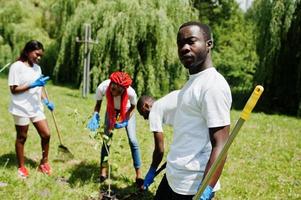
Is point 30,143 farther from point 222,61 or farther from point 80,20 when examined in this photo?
point 222,61

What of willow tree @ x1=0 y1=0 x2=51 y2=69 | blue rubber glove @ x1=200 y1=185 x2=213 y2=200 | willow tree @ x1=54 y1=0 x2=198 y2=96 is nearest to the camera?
blue rubber glove @ x1=200 y1=185 x2=213 y2=200

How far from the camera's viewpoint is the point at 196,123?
2.06 meters

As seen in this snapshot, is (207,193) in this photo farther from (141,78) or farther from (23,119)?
(141,78)

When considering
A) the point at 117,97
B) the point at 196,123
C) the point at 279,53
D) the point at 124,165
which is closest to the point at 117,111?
the point at 117,97

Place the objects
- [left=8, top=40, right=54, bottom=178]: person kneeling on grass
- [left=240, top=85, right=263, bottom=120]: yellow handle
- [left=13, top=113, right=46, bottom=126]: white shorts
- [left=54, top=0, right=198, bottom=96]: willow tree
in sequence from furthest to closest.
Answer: [left=54, top=0, right=198, bottom=96]: willow tree, [left=13, top=113, right=46, bottom=126]: white shorts, [left=8, top=40, right=54, bottom=178]: person kneeling on grass, [left=240, top=85, right=263, bottom=120]: yellow handle

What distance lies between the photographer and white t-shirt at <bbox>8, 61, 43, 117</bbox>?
4566 mm

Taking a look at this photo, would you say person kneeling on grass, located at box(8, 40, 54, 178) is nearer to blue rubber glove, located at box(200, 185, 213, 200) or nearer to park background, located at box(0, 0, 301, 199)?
park background, located at box(0, 0, 301, 199)

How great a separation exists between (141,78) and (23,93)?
24.4ft

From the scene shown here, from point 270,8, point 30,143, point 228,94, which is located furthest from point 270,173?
point 270,8

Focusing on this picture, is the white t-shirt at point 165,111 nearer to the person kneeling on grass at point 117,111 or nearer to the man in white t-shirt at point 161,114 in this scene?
the man in white t-shirt at point 161,114

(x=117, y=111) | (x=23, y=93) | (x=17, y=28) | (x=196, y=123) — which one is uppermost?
(x=196, y=123)

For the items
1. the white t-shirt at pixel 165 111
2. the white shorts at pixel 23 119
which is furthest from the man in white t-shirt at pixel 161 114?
the white shorts at pixel 23 119

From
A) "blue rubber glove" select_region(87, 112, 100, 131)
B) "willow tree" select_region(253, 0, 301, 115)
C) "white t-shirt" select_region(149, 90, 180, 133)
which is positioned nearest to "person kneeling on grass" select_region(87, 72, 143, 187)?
"blue rubber glove" select_region(87, 112, 100, 131)

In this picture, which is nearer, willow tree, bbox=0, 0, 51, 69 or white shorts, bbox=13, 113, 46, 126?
white shorts, bbox=13, 113, 46, 126
